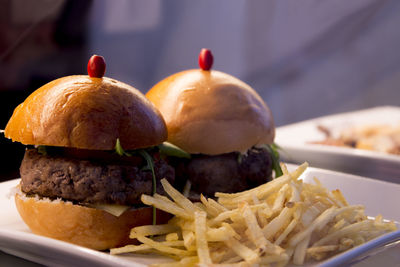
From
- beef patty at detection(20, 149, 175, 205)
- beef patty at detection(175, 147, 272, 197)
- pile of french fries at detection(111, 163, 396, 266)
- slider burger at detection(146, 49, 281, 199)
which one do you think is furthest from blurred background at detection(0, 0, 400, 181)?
pile of french fries at detection(111, 163, 396, 266)

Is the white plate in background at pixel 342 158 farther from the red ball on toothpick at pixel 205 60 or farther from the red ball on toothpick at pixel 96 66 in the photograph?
the red ball on toothpick at pixel 96 66

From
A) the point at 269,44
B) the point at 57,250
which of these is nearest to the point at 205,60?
the point at 57,250

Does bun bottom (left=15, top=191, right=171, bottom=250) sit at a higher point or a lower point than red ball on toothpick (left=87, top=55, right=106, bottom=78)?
lower

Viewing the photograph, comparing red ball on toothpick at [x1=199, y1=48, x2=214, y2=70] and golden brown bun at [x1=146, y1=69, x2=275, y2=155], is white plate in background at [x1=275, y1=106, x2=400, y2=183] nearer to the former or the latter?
golden brown bun at [x1=146, y1=69, x2=275, y2=155]

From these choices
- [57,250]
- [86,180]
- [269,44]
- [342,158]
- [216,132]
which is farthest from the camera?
[269,44]

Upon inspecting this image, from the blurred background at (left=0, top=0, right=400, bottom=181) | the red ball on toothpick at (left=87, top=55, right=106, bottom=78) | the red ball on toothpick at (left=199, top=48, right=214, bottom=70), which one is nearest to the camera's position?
the red ball on toothpick at (left=87, top=55, right=106, bottom=78)

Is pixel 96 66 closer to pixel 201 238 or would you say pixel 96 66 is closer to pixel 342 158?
pixel 201 238
